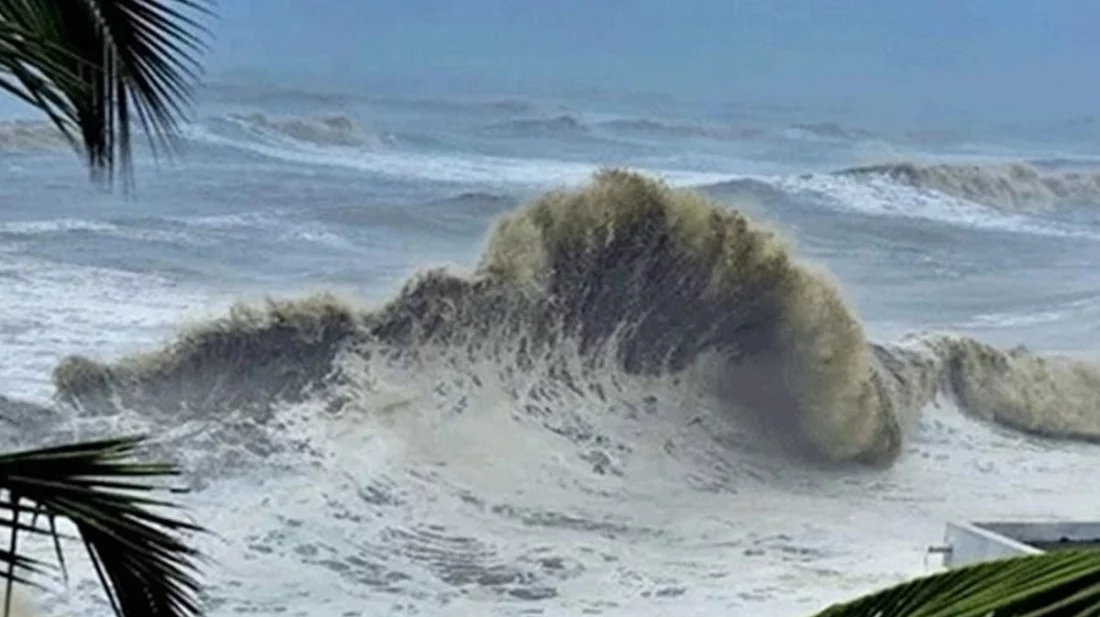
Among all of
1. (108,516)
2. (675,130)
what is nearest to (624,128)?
(675,130)

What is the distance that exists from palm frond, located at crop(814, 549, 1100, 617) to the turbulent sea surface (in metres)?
2.05

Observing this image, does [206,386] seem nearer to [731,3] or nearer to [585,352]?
[585,352]

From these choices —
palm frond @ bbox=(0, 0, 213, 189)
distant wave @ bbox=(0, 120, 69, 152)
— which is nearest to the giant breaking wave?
distant wave @ bbox=(0, 120, 69, 152)

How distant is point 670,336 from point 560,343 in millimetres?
194

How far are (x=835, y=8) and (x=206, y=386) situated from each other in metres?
1.20

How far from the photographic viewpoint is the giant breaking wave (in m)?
2.57

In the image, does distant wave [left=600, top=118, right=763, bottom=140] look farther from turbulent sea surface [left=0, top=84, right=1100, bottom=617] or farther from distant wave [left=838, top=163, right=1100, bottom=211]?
distant wave [left=838, top=163, right=1100, bottom=211]

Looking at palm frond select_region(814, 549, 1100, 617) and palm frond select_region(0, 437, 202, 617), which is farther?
palm frond select_region(0, 437, 202, 617)

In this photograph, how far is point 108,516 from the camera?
2.96ft

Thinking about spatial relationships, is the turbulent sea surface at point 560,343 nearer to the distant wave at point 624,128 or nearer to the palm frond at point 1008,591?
the distant wave at point 624,128

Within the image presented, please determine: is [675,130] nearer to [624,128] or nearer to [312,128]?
[624,128]

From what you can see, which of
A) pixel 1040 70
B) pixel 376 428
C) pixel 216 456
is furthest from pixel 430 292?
pixel 1040 70

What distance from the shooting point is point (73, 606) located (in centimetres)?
239

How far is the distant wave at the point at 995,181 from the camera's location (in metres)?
2.68
